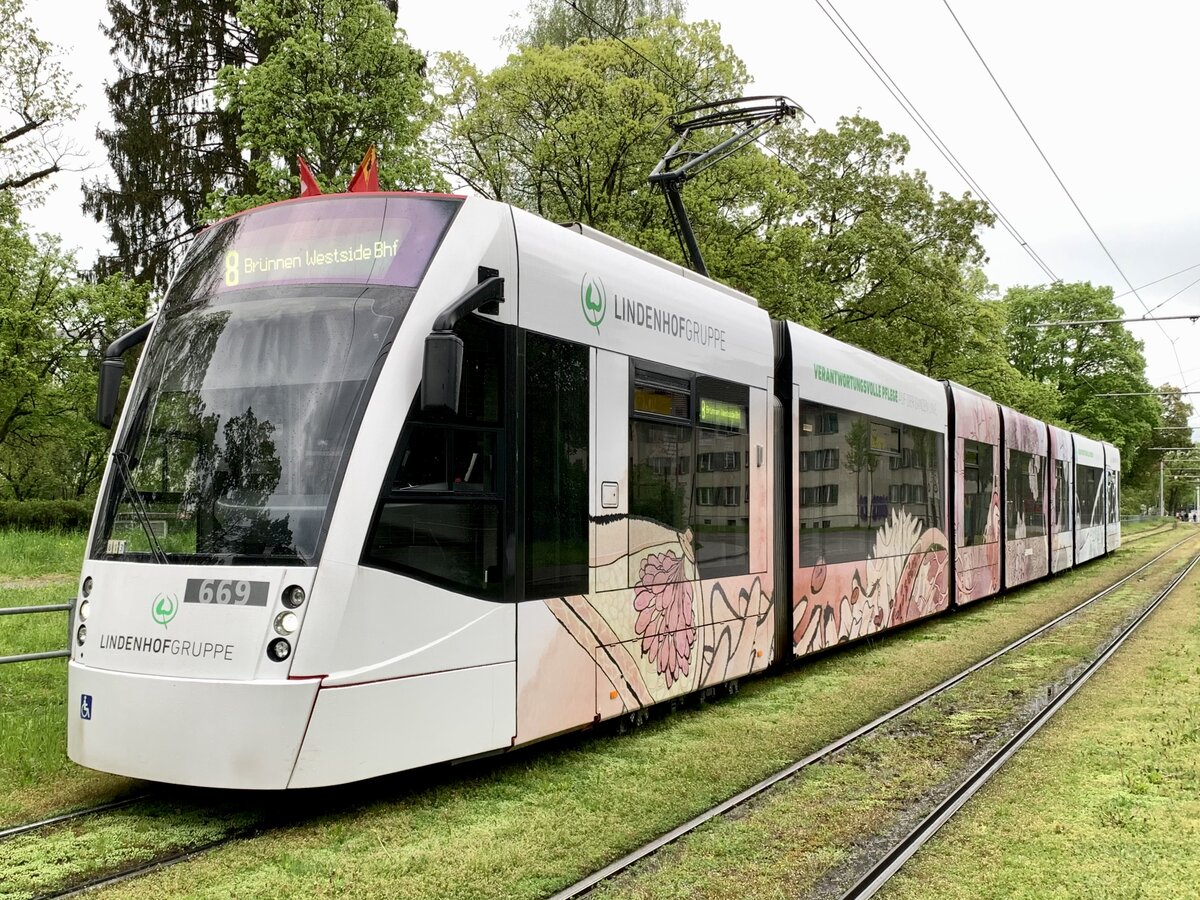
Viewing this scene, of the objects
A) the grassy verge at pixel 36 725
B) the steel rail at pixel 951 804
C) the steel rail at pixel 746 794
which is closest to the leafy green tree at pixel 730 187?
the grassy verge at pixel 36 725

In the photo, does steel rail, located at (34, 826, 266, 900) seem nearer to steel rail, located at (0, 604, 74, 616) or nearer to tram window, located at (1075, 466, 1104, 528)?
steel rail, located at (0, 604, 74, 616)

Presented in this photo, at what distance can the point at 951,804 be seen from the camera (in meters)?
6.25

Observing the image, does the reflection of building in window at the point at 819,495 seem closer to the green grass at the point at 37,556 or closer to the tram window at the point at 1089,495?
the green grass at the point at 37,556

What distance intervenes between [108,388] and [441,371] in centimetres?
225

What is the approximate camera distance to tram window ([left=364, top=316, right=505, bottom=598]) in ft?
19.0

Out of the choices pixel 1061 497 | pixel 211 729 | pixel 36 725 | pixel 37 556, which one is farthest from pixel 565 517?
pixel 1061 497

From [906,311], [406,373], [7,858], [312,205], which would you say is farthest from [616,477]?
[906,311]

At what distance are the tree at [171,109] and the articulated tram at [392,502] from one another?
1862 centimetres

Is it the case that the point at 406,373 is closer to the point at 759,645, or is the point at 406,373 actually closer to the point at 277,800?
the point at 277,800

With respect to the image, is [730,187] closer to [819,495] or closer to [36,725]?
[819,495]

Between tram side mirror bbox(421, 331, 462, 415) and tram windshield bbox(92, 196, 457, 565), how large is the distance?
37 centimetres

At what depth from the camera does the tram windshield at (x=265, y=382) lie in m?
5.67

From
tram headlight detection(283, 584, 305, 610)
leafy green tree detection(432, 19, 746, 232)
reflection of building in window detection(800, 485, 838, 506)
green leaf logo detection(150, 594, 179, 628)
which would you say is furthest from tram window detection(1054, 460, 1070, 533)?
green leaf logo detection(150, 594, 179, 628)

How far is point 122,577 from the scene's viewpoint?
19.2 ft
